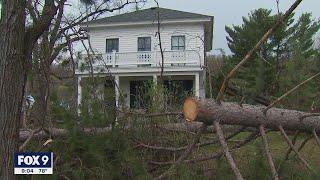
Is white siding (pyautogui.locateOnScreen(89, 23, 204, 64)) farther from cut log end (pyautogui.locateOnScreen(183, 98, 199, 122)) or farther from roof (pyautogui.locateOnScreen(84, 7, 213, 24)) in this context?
cut log end (pyautogui.locateOnScreen(183, 98, 199, 122))

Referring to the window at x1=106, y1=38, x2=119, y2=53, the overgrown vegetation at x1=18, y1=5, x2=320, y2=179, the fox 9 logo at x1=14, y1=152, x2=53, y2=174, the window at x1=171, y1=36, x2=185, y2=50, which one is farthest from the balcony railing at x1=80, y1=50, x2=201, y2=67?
the fox 9 logo at x1=14, y1=152, x2=53, y2=174

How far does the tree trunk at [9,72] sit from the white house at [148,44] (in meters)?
19.0

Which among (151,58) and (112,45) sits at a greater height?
(112,45)

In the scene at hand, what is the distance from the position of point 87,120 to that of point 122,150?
609mm

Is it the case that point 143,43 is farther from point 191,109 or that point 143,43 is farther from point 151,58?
point 191,109

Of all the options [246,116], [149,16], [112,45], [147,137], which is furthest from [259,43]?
[112,45]

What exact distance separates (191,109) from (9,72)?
6.04ft

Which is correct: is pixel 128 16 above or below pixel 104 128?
above

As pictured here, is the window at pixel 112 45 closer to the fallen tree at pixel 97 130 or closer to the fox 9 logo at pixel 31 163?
the fallen tree at pixel 97 130

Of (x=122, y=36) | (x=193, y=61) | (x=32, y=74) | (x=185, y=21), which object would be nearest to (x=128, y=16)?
(x=122, y=36)

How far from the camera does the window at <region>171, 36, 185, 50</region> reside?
2636 cm

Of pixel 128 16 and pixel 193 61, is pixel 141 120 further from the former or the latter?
pixel 128 16

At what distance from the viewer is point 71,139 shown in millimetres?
6367

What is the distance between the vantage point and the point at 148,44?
90.2 feet
